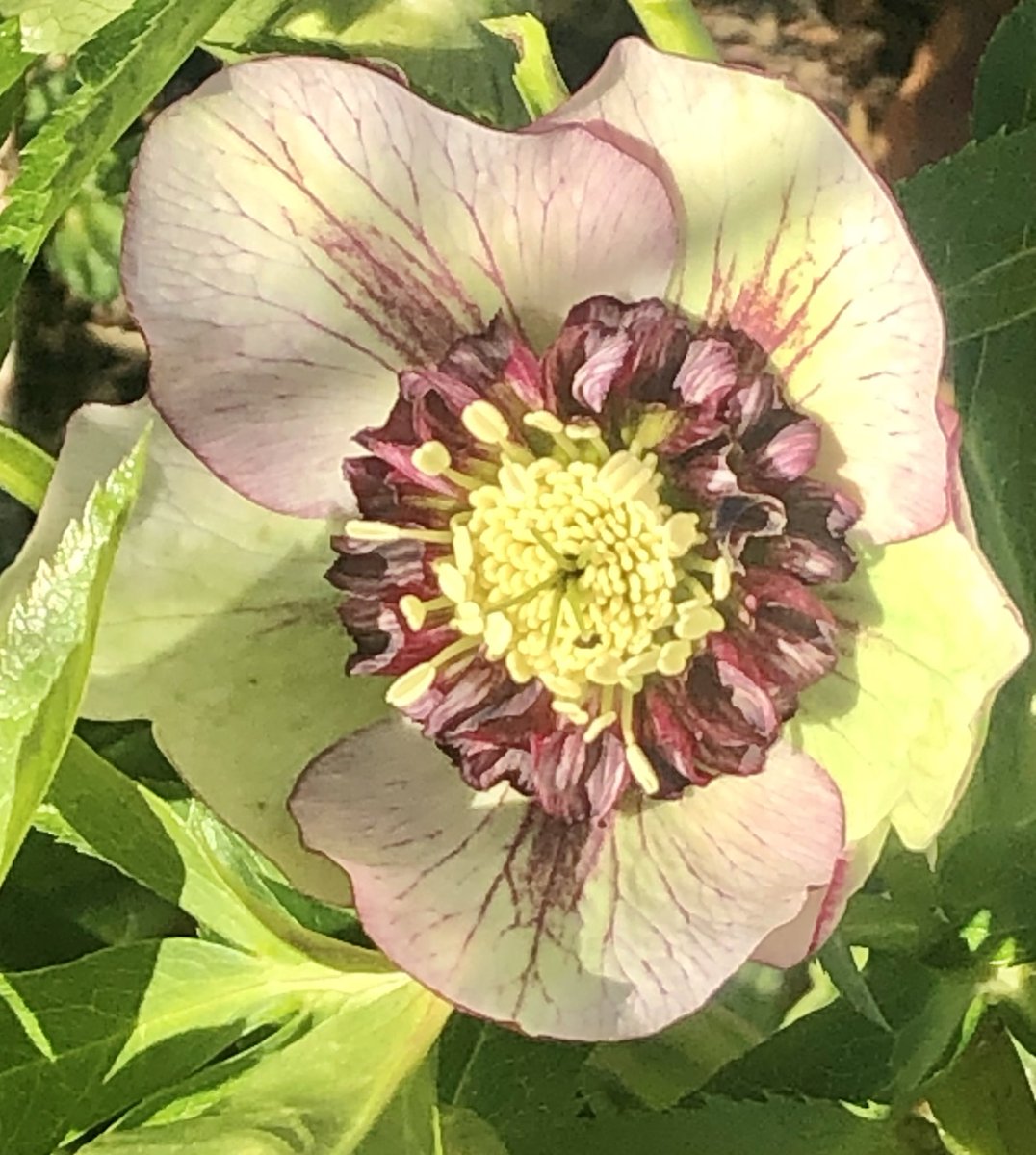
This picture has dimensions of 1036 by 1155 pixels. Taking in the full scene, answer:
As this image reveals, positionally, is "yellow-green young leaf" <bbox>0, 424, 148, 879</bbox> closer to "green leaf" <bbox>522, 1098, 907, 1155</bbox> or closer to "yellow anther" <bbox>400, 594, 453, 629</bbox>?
"yellow anther" <bbox>400, 594, 453, 629</bbox>

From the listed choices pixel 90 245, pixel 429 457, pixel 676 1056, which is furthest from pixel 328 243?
pixel 90 245

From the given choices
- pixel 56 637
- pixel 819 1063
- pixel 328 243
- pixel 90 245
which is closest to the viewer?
pixel 56 637

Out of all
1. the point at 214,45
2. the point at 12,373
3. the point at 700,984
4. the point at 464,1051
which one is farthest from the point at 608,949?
the point at 12,373

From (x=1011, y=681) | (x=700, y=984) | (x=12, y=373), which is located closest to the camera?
(x=700, y=984)

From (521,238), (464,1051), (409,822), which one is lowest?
(464,1051)

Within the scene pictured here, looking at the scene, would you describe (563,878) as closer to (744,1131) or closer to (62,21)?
(744,1131)

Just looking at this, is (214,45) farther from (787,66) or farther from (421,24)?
(787,66)
